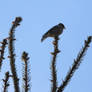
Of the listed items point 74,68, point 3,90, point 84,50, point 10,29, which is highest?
point 10,29

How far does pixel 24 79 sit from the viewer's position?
9.90ft

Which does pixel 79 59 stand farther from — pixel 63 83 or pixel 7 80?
pixel 7 80

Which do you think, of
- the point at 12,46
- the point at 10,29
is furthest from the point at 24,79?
the point at 10,29

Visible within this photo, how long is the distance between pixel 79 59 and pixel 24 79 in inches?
29.9

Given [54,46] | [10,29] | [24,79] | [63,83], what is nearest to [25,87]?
[24,79]

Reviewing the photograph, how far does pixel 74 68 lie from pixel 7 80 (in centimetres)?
84

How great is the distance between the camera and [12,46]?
3188 millimetres

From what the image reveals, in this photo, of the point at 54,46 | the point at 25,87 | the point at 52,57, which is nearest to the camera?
the point at 25,87

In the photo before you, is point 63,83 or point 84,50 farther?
point 84,50

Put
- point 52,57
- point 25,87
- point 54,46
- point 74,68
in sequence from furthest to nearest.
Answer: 1. point 54,46
2. point 52,57
3. point 74,68
4. point 25,87

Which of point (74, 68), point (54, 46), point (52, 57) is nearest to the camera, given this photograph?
point (74, 68)

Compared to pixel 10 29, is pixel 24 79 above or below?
below

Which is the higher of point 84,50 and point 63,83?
point 84,50

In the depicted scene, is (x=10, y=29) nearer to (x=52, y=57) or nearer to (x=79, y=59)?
(x=52, y=57)
